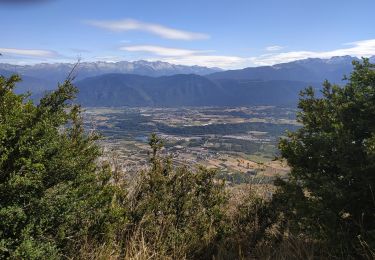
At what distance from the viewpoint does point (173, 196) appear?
6.60 metres

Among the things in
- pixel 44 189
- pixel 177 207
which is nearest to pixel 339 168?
pixel 177 207

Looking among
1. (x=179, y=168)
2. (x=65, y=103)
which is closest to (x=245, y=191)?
(x=179, y=168)

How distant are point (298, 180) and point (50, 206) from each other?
387cm

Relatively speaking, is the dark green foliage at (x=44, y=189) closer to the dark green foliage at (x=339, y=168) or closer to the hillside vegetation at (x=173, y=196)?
the hillside vegetation at (x=173, y=196)

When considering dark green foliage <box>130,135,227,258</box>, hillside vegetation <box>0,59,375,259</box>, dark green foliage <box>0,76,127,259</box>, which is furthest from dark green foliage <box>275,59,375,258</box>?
Answer: dark green foliage <box>0,76,127,259</box>

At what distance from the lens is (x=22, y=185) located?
3.99m

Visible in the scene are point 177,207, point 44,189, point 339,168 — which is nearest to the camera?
point 44,189

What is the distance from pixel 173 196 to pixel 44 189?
2659mm

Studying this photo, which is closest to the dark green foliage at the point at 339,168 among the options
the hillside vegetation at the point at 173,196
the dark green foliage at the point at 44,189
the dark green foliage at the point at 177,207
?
the hillside vegetation at the point at 173,196

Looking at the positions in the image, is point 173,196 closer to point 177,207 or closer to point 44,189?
point 177,207

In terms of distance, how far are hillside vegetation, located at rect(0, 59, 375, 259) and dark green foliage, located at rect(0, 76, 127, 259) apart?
0.01m

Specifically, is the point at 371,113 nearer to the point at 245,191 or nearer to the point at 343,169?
the point at 343,169

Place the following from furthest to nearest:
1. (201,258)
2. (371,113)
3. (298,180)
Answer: (298,180), (201,258), (371,113)

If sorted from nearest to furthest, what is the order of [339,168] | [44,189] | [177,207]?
[44,189]
[339,168]
[177,207]
